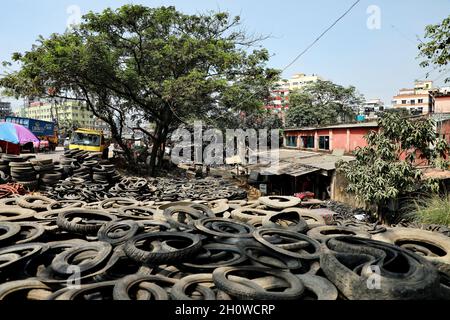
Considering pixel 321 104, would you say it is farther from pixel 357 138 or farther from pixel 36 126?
pixel 36 126

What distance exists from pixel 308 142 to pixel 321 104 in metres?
17.9

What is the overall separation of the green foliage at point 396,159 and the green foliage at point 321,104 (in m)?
28.3

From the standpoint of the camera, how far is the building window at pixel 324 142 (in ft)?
67.1

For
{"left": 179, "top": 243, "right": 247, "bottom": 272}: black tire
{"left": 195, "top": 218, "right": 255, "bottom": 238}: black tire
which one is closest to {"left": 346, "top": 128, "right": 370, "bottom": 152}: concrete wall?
{"left": 195, "top": 218, "right": 255, "bottom": 238}: black tire

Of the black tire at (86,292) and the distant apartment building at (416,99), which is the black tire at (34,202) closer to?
the black tire at (86,292)

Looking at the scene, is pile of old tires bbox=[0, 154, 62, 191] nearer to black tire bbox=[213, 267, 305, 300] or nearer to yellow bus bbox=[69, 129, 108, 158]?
black tire bbox=[213, 267, 305, 300]

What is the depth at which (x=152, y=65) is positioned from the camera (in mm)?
17781

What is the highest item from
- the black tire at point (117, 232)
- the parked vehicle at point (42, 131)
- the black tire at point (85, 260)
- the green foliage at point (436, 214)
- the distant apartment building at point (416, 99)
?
the distant apartment building at point (416, 99)

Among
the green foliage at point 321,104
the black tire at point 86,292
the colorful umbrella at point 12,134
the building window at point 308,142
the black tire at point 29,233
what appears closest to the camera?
the black tire at point 86,292

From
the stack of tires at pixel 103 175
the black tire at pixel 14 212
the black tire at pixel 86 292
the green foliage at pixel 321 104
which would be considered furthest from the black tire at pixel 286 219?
the green foliage at pixel 321 104

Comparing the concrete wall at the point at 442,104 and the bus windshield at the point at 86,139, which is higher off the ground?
the concrete wall at the point at 442,104

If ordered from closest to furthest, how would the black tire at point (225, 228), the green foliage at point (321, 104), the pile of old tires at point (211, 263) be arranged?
the pile of old tires at point (211, 263), the black tire at point (225, 228), the green foliage at point (321, 104)

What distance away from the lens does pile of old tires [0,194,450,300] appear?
309 cm
